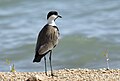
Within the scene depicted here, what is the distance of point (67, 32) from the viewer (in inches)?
699

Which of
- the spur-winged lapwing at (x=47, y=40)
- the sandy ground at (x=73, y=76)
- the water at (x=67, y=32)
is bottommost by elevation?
the sandy ground at (x=73, y=76)

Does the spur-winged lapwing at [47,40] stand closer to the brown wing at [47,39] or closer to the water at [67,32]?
the brown wing at [47,39]

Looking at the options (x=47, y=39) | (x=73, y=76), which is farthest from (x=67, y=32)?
(x=73, y=76)

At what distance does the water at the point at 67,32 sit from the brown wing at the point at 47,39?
3817 millimetres

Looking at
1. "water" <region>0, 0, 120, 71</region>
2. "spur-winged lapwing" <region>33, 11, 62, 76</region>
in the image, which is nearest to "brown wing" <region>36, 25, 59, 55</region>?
"spur-winged lapwing" <region>33, 11, 62, 76</region>

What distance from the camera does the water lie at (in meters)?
15.1

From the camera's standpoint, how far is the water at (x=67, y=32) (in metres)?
15.1

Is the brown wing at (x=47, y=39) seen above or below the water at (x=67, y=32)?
below

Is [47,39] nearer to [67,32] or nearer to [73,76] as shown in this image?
[73,76]

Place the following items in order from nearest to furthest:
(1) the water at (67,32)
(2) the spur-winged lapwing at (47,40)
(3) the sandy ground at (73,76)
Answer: (3) the sandy ground at (73,76), (2) the spur-winged lapwing at (47,40), (1) the water at (67,32)

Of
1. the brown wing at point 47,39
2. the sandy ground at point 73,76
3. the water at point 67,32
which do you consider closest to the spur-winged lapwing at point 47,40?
the brown wing at point 47,39

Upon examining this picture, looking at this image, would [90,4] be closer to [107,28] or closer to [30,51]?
[107,28]

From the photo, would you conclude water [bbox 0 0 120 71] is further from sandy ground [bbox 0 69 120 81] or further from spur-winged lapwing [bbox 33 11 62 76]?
spur-winged lapwing [bbox 33 11 62 76]

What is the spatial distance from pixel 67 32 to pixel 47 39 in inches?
292
